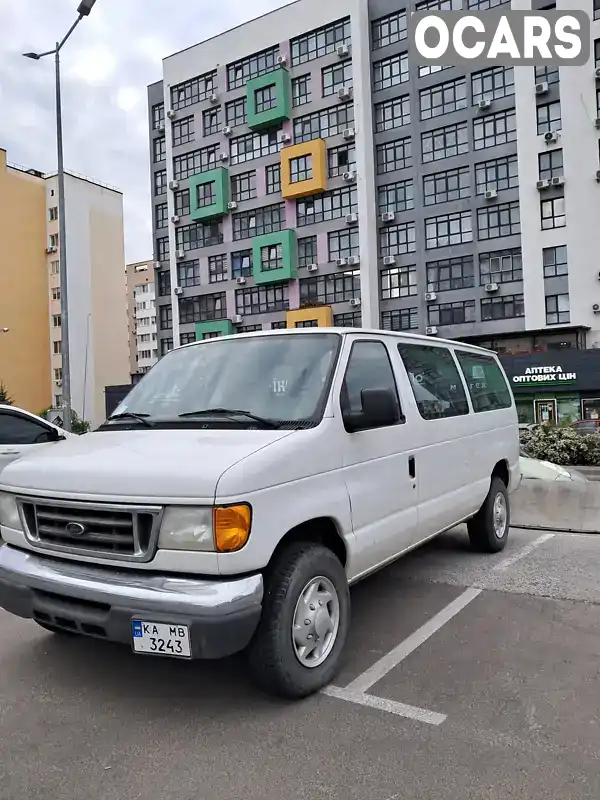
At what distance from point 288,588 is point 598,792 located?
157 cm

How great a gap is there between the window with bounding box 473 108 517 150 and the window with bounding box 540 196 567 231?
432 centimetres

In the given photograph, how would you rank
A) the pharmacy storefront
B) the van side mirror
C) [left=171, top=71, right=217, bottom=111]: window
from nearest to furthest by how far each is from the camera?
the van side mirror
the pharmacy storefront
[left=171, top=71, right=217, bottom=111]: window

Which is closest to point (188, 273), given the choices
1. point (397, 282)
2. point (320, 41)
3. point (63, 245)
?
point (397, 282)

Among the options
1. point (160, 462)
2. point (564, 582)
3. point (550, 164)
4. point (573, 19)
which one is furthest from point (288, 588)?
point (550, 164)

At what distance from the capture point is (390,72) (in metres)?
42.3

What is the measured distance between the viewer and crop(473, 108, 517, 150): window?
38219mm

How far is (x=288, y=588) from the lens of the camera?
3379 mm

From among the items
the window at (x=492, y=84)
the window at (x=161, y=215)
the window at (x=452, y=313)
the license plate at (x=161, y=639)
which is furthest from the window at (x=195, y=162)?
the license plate at (x=161, y=639)

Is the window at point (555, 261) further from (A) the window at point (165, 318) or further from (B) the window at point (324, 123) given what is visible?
(A) the window at point (165, 318)

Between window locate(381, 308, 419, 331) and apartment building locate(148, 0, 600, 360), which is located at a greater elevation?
apartment building locate(148, 0, 600, 360)

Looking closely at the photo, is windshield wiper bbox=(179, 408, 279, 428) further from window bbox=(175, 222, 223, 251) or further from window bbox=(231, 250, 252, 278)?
window bbox=(175, 222, 223, 251)

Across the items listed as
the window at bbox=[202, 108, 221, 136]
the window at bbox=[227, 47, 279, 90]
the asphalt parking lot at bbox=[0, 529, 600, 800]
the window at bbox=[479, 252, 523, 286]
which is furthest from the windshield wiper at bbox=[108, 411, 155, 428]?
the window at bbox=[202, 108, 221, 136]

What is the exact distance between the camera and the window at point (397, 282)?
41531 millimetres

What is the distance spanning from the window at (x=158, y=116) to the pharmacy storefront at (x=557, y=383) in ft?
112
